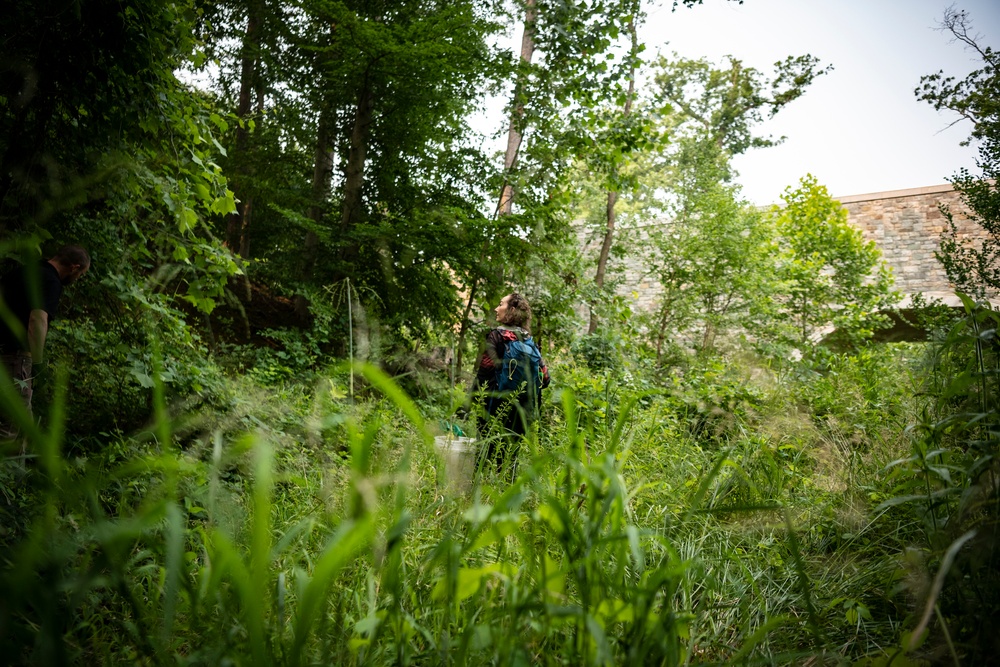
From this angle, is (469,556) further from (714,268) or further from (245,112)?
(714,268)

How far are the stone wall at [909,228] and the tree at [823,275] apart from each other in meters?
2.05

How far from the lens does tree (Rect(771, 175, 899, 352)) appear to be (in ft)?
29.3

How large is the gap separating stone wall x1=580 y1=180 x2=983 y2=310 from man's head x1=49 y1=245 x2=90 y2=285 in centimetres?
868

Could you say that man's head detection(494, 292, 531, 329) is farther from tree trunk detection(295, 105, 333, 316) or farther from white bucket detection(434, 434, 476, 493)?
tree trunk detection(295, 105, 333, 316)

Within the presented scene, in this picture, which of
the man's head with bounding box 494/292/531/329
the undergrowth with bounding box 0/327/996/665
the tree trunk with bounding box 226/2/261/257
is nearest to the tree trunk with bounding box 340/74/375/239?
the tree trunk with bounding box 226/2/261/257

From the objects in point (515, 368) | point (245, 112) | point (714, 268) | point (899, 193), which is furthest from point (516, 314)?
point (899, 193)

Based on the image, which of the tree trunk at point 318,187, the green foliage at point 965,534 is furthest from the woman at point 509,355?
the tree trunk at point 318,187

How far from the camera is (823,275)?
9.70 m

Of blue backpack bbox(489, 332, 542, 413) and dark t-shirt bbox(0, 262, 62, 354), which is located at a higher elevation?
dark t-shirt bbox(0, 262, 62, 354)

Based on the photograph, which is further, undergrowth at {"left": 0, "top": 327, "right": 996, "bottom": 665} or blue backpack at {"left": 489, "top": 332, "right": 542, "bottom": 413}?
blue backpack at {"left": 489, "top": 332, "right": 542, "bottom": 413}

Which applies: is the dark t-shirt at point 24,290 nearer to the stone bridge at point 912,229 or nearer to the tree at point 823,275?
the tree at point 823,275

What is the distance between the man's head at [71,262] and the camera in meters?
2.65

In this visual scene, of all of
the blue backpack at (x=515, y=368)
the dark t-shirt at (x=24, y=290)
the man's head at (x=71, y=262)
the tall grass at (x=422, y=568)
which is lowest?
the tall grass at (x=422, y=568)

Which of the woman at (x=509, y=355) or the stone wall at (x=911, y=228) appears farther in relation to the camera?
the stone wall at (x=911, y=228)
